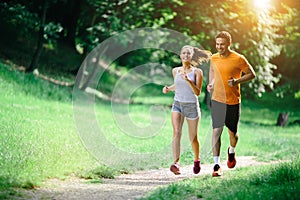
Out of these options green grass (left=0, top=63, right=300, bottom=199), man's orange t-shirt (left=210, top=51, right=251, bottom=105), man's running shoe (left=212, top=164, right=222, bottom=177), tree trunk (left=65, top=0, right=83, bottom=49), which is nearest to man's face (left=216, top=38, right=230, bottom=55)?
man's orange t-shirt (left=210, top=51, right=251, bottom=105)

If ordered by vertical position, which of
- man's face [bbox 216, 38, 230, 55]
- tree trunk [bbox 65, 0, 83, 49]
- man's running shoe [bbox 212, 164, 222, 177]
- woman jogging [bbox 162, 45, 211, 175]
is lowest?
tree trunk [bbox 65, 0, 83, 49]

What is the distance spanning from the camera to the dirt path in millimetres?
7746

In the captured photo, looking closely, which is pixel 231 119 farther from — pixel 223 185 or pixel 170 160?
pixel 170 160

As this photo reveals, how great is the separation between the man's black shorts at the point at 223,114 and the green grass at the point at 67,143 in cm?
88

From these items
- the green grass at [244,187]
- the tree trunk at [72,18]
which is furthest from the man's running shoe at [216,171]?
the tree trunk at [72,18]

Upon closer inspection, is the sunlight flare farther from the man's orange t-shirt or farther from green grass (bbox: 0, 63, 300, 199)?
the man's orange t-shirt

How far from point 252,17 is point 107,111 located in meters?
8.30

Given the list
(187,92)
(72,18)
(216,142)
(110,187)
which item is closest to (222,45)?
(187,92)

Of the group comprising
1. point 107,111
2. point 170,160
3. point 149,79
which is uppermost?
point 170,160

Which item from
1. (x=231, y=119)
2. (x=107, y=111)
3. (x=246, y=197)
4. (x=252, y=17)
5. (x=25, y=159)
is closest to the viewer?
(x=246, y=197)

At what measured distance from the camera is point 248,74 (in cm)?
931

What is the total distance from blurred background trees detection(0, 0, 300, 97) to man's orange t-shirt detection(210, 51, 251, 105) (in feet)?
44.1

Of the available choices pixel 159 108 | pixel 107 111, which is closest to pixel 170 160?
pixel 107 111

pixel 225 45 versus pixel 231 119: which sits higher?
pixel 225 45
